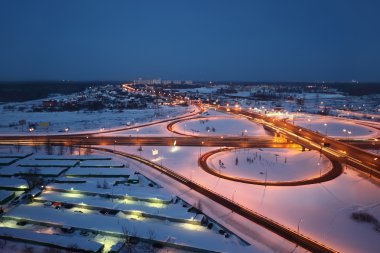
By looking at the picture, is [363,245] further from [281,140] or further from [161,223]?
[281,140]

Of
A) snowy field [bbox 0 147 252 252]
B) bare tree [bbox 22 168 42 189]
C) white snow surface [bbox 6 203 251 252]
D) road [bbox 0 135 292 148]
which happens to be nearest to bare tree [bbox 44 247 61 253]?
snowy field [bbox 0 147 252 252]

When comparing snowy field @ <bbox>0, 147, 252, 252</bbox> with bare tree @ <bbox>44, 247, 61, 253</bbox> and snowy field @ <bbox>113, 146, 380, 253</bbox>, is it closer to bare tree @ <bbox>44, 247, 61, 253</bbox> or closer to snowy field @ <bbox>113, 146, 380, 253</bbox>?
bare tree @ <bbox>44, 247, 61, 253</bbox>

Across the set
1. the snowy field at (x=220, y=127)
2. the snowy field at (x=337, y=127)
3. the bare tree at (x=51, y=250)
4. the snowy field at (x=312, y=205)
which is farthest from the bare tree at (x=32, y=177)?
the snowy field at (x=337, y=127)

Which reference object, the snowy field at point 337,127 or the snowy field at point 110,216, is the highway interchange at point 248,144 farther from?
the snowy field at point 337,127

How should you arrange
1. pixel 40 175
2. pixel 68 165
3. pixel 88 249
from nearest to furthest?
pixel 88 249 → pixel 40 175 → pixel 68 165

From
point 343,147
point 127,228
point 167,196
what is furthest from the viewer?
point 343,147

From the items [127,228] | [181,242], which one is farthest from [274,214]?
[127,228]
